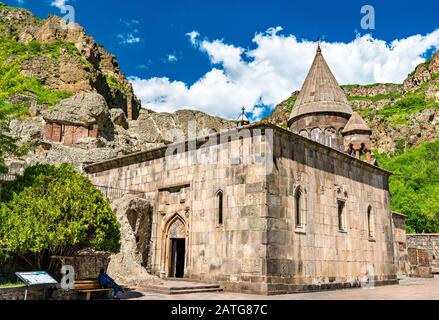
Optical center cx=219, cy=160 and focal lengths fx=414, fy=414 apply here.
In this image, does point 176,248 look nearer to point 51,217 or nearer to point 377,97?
point 51,217

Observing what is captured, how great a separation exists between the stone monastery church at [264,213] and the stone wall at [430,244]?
13510mm

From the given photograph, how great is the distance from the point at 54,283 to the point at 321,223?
9044 millimetres

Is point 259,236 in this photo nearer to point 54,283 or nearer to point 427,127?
point 54,283

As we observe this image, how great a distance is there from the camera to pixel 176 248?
1527 cm

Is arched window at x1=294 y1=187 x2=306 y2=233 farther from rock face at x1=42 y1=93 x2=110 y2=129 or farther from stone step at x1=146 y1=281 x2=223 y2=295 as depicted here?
rock face at x1=42 y1=93 x2=110 y2=129

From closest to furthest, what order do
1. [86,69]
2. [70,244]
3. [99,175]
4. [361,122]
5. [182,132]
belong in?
[70,244], [99,175], [361,122], [182,132], [86,69]

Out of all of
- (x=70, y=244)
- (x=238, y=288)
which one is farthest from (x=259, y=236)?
(x=70, y=244)

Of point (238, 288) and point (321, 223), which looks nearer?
point (238, 288)

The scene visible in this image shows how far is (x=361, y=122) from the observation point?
20.3 m

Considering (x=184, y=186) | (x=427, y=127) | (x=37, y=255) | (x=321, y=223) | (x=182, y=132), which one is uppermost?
(x=427, y=127)

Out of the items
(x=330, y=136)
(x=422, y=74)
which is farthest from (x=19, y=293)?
(x=422, y=74)

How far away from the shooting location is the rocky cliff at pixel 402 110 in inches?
2667
